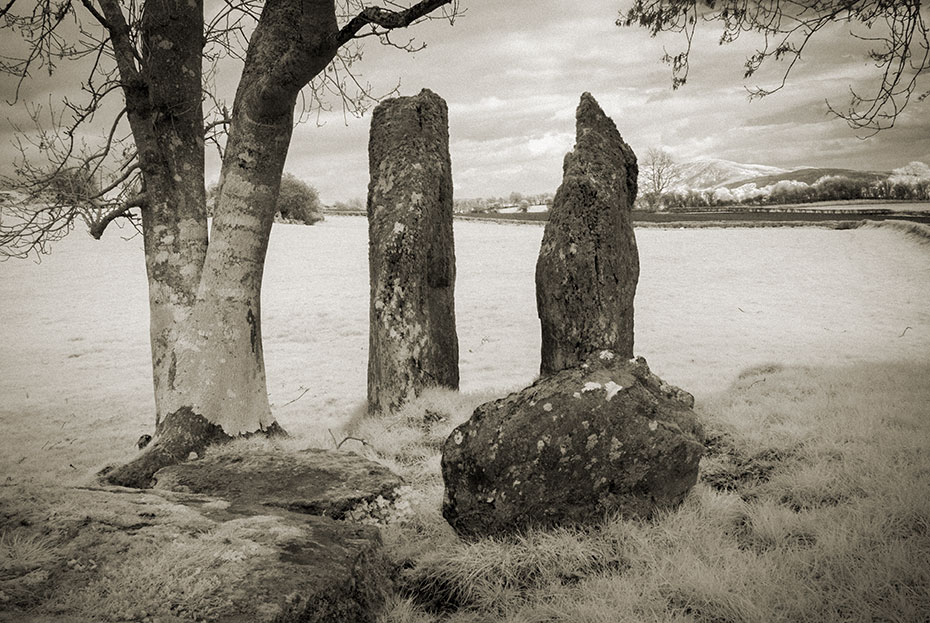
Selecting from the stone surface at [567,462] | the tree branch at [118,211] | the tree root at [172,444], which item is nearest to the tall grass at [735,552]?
the stone surface at [567,462]

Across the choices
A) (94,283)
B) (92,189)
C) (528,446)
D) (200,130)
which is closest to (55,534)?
(528,446)

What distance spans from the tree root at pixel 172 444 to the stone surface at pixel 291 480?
53.0 inches

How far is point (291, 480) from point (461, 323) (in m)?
15.0

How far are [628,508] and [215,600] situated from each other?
108 inches

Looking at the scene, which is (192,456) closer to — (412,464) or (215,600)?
(412,464)

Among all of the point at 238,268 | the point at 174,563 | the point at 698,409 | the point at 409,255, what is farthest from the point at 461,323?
the point at 174,563

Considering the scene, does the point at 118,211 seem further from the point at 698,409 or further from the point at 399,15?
the point at 698,409

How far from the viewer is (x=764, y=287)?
24.6 meters

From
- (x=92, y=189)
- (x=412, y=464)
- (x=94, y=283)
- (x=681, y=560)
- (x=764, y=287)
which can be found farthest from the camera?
(x=94, y=283)

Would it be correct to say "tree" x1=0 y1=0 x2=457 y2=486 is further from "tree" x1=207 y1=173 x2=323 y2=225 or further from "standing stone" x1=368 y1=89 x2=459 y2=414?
"tree" x1=207 y1=173 x2=323 y2=225

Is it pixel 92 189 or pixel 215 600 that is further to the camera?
pixel 92 189

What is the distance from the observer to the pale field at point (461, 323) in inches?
429

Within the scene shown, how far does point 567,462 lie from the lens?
3.93m

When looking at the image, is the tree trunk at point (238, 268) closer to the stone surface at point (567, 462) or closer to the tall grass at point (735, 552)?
the tall grass at point (735, 552)
